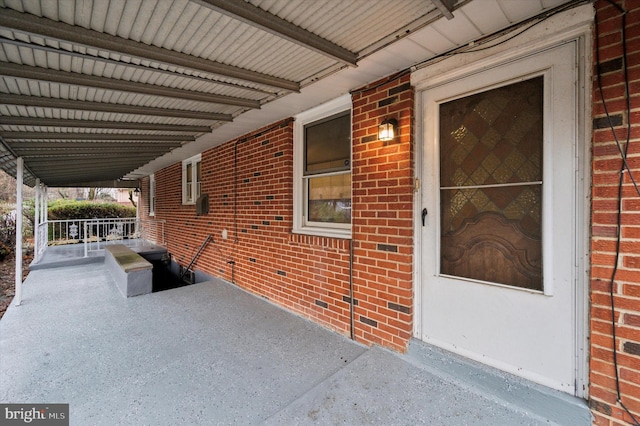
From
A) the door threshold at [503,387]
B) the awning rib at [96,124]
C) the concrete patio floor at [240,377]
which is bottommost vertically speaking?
the concrete patio floor at [240,377]

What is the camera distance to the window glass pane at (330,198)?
323 centimetres

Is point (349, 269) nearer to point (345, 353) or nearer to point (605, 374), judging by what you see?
point (345, 353)

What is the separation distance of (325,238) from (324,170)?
0.85m

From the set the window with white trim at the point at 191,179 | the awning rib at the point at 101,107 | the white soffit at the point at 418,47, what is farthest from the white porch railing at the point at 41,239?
the white soffit at the point at 418,47

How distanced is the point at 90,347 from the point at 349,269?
8.85ft

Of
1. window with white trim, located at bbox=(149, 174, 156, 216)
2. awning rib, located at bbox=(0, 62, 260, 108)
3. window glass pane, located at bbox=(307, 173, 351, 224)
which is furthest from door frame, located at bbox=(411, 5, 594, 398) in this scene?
window with white trim, located at bbox=(149, 174, 156, 216)

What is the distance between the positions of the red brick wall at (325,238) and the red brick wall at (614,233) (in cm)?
116

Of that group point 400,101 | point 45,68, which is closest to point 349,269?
point 400,101

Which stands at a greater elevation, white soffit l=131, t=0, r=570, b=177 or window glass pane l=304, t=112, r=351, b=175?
white soffit l=131, t=0, r=570, b=177

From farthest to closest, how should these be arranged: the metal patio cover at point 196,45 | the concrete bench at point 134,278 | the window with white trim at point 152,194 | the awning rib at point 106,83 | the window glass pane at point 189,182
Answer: the window with white trim at point 152,194 < the window glass pane at point 189,182 < the concrete bench at point 134,278 < the awning rib at point 106,83 < the metal patio cover at point 196,45

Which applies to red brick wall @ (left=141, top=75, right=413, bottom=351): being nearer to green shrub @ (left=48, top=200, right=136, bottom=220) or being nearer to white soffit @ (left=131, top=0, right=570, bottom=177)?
white soffit @ (left=131, top=0, right=570, bottom=177)

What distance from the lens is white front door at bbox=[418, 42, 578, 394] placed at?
1745mm

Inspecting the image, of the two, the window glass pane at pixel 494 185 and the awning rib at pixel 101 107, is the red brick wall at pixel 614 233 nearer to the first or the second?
the window glass pane at pixel 494 185

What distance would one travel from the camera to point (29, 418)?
188cm
